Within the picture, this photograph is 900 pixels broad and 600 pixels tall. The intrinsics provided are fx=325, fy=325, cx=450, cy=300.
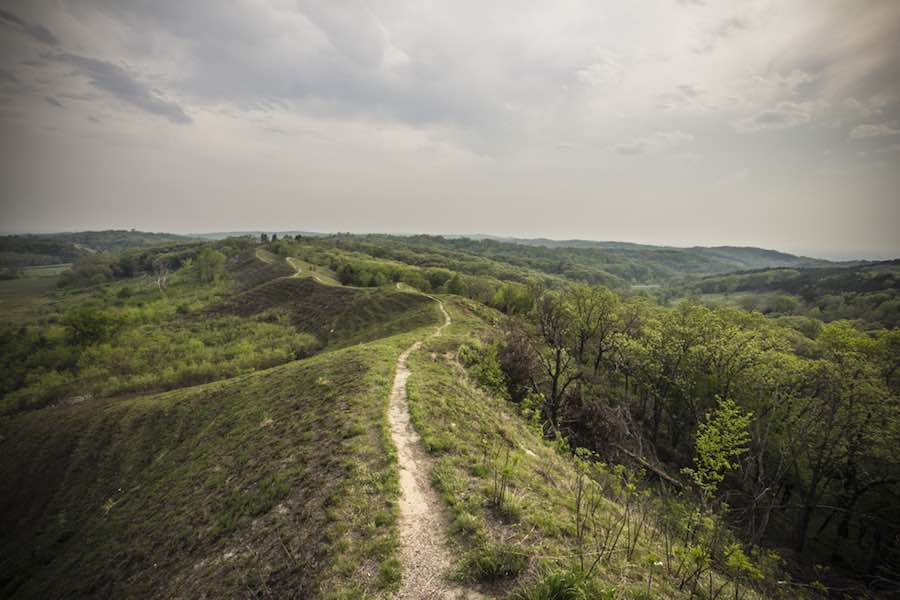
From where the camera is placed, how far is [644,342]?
114 ft

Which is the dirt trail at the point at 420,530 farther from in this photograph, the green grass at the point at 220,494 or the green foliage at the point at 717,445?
the green foliage at the point at 717,445

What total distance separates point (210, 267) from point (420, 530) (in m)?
151

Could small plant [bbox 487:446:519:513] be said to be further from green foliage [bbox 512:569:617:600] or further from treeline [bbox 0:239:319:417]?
treeline [bbox 0:239:319:417]

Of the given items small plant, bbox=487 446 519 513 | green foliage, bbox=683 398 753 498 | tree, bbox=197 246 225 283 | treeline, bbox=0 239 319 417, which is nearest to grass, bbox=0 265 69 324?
treeline, bbox=0 239 319 417

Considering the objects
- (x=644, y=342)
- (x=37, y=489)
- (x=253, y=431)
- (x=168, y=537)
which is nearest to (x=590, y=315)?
(x=644, y=342)

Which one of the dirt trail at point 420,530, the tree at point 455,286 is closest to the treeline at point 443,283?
the tree at point 455,286

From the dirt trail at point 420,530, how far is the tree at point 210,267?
132 meters

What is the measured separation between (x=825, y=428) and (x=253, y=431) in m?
37.8

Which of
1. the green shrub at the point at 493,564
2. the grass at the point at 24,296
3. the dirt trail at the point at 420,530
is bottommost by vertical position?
the grass at the point at 24,296

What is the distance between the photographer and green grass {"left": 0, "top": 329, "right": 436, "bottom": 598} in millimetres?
8992

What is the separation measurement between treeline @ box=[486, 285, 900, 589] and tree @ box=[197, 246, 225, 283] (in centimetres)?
13001

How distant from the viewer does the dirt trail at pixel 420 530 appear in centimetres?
708

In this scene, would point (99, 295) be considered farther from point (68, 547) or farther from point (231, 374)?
point (68, 547)

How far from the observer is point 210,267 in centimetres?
12638
